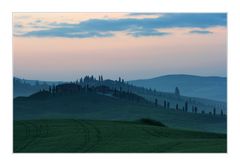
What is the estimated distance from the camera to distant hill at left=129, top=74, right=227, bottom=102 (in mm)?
10156

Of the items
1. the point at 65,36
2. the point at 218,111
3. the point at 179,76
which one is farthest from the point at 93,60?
the point at 218,111

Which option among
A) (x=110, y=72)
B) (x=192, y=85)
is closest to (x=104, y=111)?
(x=110, y=72)

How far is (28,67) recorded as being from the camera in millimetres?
10289

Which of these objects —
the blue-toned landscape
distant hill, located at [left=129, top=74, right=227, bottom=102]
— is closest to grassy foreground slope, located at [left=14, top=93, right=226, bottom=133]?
the blue-toned landscape

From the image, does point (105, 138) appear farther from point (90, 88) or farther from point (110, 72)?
point (110, 72)

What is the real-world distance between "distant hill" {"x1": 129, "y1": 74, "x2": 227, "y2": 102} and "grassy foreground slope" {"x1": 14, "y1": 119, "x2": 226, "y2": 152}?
556 millimetres

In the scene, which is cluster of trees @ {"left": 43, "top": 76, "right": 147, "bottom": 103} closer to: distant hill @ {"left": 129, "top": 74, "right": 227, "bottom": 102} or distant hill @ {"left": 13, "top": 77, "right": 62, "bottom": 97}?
distant hill @ {"left": 13, "top": 77, "right": 62, "bottom": 97}

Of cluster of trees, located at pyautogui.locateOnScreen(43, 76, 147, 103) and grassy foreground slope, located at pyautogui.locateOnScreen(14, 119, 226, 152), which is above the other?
cluster of trees, located at pyautogui.locateOnScreen(43, 76, 147, 103)

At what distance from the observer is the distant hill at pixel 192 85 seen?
33.3ft

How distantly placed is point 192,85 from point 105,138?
4.74 feet

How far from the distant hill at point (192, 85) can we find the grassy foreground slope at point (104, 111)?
12.5 inches

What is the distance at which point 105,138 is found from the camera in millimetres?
10172
